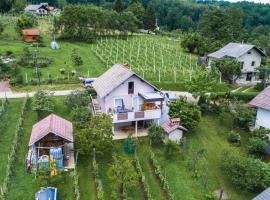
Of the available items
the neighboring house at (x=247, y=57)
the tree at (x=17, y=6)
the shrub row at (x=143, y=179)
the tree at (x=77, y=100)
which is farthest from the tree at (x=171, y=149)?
the tree at (x=17, y=6)

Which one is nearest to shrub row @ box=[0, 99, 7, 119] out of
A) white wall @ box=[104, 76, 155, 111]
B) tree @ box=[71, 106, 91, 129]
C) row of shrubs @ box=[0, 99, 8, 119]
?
row of shrubs @ box=[0, 99, 8, 119]

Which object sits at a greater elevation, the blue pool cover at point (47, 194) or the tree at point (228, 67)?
the tree at point (228, 67)

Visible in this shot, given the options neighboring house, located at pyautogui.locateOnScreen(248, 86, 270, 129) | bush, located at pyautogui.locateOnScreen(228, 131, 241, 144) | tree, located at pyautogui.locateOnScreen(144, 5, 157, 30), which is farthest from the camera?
tree, located at pyautogui.locateOnScreen(144, 5, 157, 30)

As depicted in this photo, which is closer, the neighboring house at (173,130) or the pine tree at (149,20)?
the neighboring house at (173,130)

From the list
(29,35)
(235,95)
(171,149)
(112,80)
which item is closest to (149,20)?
(29,35)

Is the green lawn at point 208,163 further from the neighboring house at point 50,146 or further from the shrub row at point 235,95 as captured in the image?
the neighboring house at point 50,146

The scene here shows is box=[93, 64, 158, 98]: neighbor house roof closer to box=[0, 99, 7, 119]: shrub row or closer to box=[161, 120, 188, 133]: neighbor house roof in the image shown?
box=[161, 120, 188, 133]: neighbor house roof
